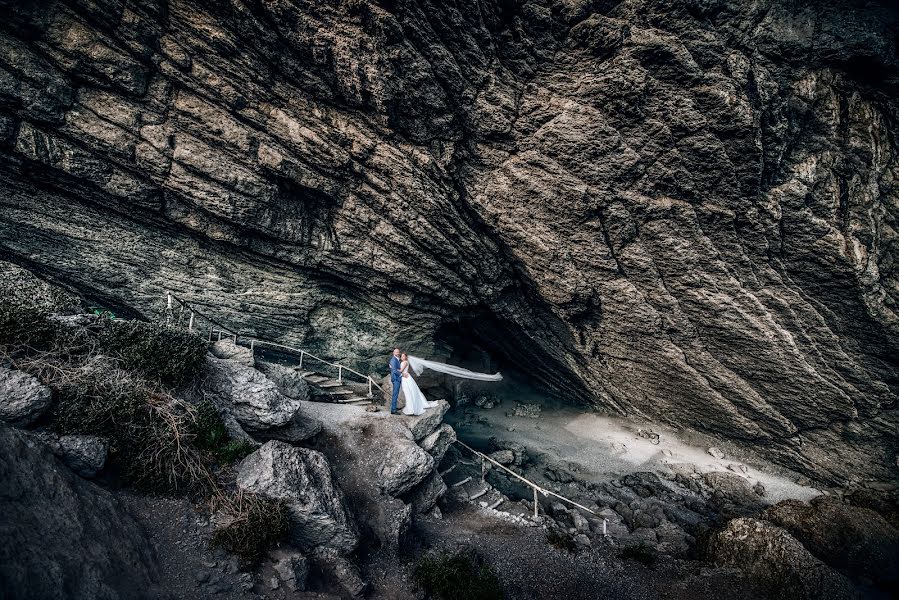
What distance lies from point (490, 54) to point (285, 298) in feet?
39.6

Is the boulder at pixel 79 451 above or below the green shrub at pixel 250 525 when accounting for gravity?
above

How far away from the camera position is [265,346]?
16203 millimetres

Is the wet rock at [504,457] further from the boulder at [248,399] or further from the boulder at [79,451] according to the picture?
the boulder at [79,451]

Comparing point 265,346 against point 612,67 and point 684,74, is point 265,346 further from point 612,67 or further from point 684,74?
point 684,74

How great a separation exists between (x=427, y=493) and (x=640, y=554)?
6.63 metres

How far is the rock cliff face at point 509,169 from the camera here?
1111cm

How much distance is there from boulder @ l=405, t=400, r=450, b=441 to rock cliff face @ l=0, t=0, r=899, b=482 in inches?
206

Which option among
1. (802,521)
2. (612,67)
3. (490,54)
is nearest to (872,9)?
(612,67)

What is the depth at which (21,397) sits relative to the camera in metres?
6.66

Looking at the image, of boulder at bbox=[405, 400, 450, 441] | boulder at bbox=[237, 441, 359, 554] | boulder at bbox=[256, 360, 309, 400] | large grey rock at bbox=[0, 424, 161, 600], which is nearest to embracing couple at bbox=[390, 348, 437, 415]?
boulder at bbox=[405, 400, 450, 441]

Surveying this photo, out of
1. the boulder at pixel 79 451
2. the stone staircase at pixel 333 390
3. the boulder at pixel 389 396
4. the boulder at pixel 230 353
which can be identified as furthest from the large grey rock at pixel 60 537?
the boulder at pixel 389 396

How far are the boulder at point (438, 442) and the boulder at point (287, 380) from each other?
4.60 meters

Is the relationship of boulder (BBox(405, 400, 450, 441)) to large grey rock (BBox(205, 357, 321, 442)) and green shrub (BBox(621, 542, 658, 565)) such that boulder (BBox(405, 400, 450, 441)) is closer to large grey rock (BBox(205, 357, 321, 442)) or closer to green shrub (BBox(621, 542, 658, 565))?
large grey rock (BBox(205, 357, 321, 442))

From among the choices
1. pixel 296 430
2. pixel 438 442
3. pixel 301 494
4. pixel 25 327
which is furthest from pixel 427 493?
pixel 25 327
